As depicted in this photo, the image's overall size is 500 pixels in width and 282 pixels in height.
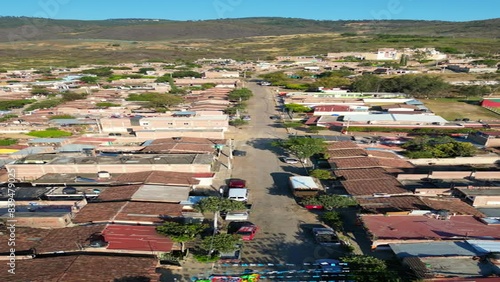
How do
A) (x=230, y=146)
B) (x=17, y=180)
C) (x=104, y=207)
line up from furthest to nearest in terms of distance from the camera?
(x=230, y=146)
(x=17, y=180)
(x=104, y=207)

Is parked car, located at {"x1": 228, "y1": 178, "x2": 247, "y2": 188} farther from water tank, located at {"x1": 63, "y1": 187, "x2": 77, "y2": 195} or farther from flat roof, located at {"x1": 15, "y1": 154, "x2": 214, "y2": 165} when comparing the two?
water tank, located at {"x1": 63, "y1": 187, "x2": 77, "y2": 195}

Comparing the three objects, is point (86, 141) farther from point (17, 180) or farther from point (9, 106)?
point (9, 106)

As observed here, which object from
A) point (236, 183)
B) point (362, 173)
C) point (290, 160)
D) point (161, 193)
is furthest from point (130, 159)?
point (362, 173)

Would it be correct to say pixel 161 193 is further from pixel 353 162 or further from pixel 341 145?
pixel 341 145

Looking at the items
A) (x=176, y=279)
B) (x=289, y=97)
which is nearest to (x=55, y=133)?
(x=176, y=279)

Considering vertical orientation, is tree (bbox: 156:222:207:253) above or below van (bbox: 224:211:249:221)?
above

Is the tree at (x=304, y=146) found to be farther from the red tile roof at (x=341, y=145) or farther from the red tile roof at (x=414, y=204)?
the red tile roof at (x=414, y=204)

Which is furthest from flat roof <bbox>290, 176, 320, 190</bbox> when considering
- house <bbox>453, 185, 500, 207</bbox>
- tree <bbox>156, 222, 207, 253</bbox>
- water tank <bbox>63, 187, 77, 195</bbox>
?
water tank <bbox>63, 187, 77, 195</bbox>
